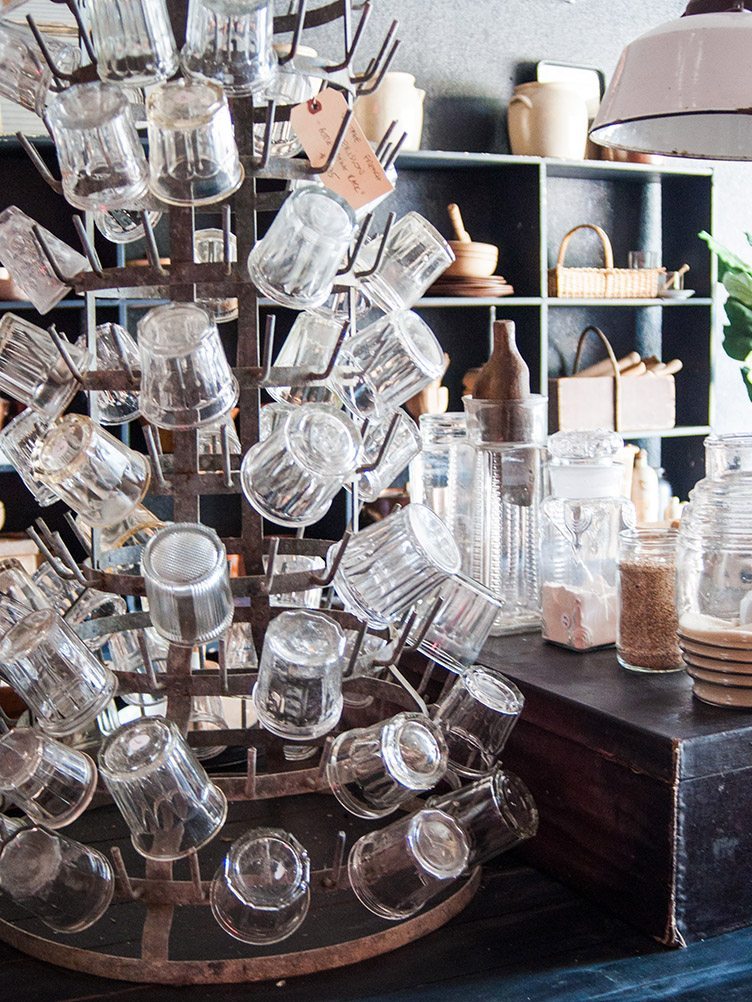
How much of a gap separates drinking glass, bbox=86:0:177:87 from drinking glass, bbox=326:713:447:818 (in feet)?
1.78

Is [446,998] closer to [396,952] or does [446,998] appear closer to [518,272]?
[396,952]

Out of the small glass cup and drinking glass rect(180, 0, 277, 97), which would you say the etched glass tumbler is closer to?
the small glass cup

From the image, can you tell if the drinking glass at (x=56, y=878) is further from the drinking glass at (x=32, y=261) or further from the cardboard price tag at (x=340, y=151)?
the cardboard price tag at (x=340, y=151)

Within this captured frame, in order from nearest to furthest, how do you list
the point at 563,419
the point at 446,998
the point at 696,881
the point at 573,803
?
the point at 446,998
the point at 696,881
the point at 573,803
the point at 563,419

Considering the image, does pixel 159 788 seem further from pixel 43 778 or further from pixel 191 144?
pixel 191 144

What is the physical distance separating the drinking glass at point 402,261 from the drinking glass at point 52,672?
43cm

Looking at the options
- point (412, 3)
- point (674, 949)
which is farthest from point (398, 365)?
point (412, 3)

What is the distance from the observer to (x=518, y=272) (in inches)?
181

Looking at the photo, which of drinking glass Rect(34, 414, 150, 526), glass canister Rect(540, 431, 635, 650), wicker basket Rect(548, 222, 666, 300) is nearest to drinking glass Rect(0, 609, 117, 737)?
drinking glass Rect(34, 414, 150, 526)

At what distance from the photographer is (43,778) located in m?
0.87

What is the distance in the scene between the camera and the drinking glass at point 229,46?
0.85 m

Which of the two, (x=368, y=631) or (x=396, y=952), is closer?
(x=396, y=952)

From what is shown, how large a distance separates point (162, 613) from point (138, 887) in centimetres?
22

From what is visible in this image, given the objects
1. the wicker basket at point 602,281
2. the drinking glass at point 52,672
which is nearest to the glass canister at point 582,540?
the drinking glass at point 52,672
